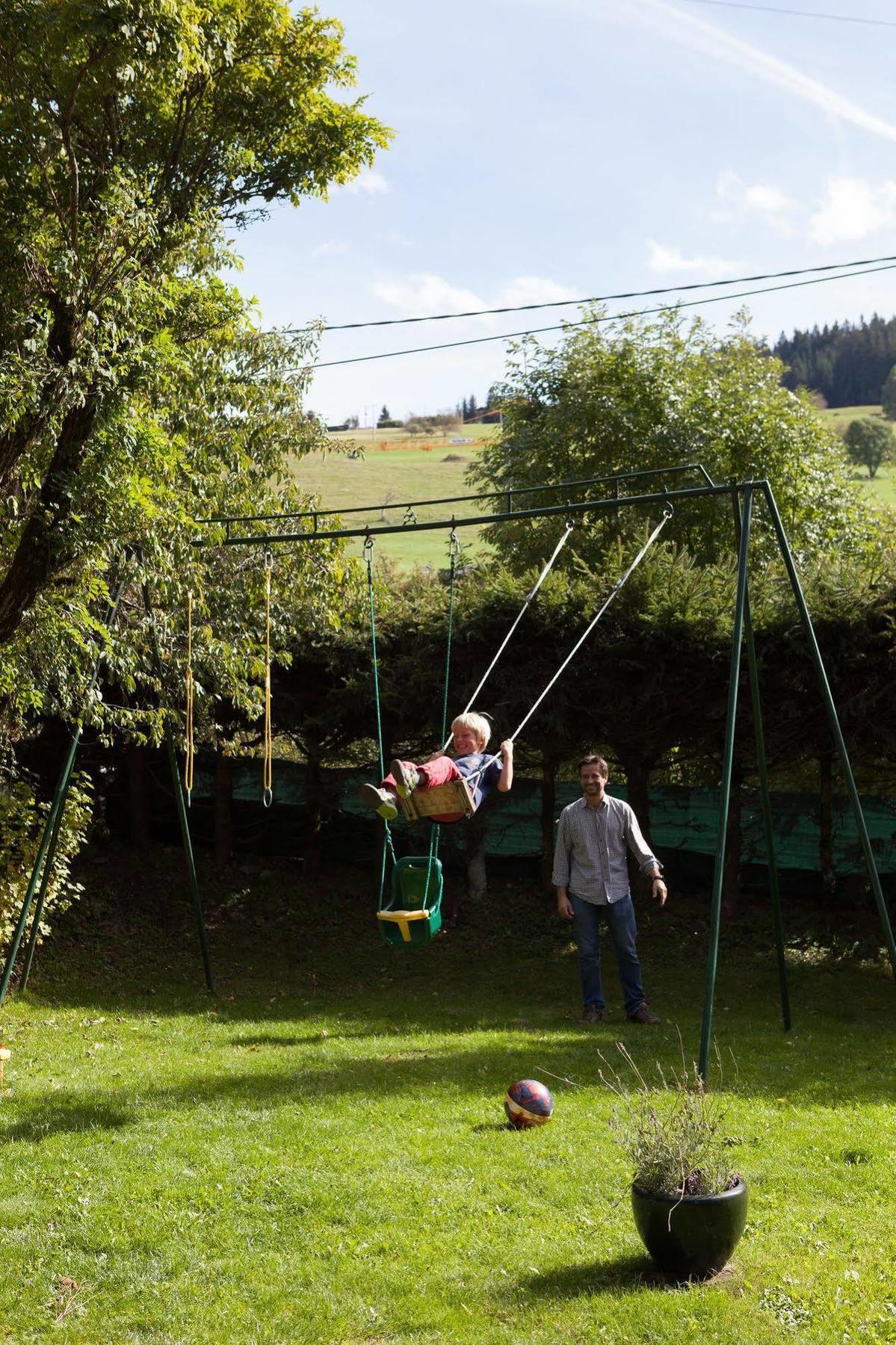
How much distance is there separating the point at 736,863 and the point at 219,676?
247 inches

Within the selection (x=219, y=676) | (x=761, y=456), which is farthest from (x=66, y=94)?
(x=761, y=456)

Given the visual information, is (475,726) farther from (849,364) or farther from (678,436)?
(849,364)

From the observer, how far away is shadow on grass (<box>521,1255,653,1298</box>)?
449cm

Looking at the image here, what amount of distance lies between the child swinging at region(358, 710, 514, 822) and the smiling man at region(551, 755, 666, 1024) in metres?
0.94

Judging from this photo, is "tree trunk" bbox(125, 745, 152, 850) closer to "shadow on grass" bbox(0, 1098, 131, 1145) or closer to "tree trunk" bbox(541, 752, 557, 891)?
"tree trunk" bbox(541, 752, 557, 891)

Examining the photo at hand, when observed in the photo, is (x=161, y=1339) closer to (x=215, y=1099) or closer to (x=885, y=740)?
(x=215, y=1099)

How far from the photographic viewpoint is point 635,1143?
457 cm

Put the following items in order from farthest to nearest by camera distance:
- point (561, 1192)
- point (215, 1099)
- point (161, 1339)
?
point (215, 1099)
point (561, 1192)
point (161, 1339)

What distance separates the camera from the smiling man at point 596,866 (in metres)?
8.62

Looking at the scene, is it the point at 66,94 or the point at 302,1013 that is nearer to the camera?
the point at 66,94

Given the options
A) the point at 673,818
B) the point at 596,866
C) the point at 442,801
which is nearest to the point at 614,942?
the point at 596,866

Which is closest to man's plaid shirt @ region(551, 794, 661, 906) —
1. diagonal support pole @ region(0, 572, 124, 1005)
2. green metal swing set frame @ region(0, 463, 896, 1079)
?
green metal swing set frame @ region(0, 463, 896, 1079)

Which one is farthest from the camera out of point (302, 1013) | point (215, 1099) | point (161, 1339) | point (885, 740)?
point (885, 740)

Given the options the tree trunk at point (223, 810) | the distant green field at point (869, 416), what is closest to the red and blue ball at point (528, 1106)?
the tree trunk at point (223, 810)
